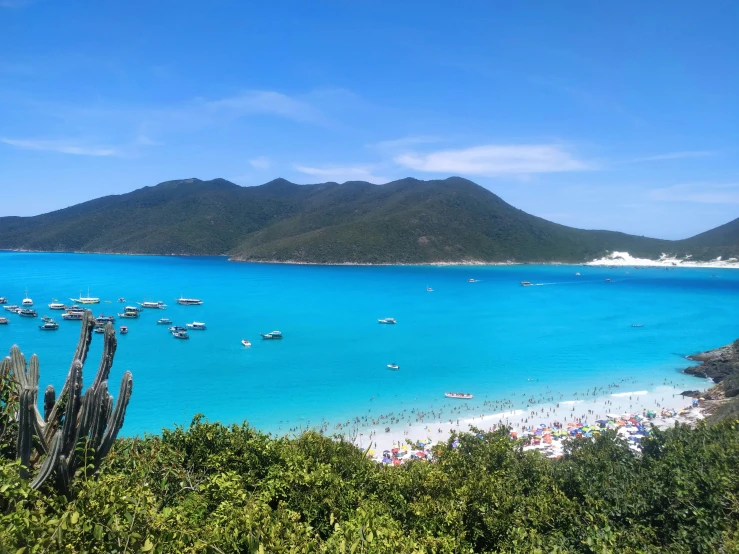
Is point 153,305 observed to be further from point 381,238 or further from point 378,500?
point 381,238

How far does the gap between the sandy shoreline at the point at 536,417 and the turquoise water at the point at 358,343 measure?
197 cm

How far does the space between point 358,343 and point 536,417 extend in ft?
74.9

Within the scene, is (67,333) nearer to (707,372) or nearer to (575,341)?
(575,341)

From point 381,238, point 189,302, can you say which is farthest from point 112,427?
point 381,238

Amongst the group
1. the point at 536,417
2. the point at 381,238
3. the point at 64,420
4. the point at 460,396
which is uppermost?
the point at 381,238

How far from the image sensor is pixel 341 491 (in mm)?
8742

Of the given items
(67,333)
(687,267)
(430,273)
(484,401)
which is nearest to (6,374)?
(484,401)

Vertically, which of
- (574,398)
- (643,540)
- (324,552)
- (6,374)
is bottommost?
(574,398)

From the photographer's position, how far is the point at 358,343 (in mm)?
48531

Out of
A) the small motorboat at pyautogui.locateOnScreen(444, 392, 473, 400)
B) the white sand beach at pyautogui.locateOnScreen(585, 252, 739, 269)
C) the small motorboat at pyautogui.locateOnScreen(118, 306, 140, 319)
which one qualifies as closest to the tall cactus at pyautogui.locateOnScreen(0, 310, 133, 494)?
the small motorboat at pyautogui.locateOnScreen(444, 392, 473, 400)

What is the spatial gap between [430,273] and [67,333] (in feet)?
311

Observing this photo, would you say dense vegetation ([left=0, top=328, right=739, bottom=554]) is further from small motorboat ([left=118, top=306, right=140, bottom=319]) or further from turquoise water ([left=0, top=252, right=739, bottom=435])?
small motorboat ([left=118, top=306, right=140, bottom=319])

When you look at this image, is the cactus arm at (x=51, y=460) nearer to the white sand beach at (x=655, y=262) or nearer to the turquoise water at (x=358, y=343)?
the turquoise water at (x=358, y=343)

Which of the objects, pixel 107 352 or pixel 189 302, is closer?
pixel 107 352
